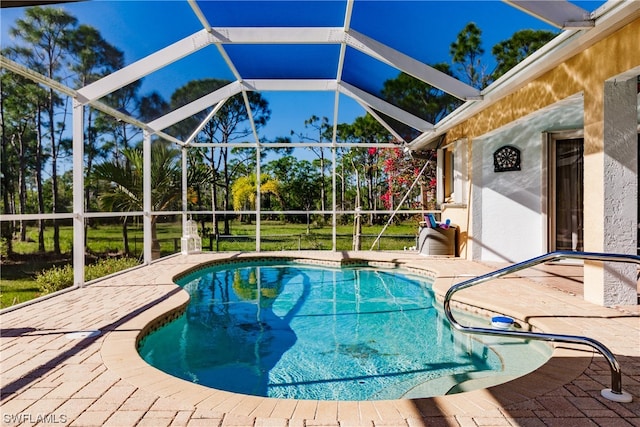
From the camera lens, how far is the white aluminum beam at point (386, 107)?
361 inches

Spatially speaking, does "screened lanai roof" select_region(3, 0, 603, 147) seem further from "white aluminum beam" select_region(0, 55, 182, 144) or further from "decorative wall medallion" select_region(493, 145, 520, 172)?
"decorative wall medallion" select_region(493, 145, 520, 172)

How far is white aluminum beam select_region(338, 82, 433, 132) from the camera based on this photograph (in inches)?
361

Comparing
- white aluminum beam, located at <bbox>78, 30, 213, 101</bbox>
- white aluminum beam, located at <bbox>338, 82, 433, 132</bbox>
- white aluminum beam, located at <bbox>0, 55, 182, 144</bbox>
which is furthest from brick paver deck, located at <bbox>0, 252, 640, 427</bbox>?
white aluminum beam, located at <bbox>338, 82, 433, 132</bbox>

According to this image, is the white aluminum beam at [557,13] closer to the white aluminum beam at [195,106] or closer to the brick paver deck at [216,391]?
the brick paver deck at [216,391]

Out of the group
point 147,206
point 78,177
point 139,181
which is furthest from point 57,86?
point 139,181

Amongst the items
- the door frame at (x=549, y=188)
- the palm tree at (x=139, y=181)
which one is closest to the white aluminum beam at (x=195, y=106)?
the palm tree at (x=139, y=181)

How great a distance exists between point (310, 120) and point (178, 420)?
16004 millimetres

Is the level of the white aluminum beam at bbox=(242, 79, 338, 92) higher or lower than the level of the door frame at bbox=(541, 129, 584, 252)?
higher

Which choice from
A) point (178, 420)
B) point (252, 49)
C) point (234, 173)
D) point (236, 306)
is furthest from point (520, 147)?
point (234, 173)

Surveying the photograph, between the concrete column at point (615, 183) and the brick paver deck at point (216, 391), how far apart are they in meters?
0.32

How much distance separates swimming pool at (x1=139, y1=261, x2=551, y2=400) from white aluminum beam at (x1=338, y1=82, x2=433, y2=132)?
3.92 m

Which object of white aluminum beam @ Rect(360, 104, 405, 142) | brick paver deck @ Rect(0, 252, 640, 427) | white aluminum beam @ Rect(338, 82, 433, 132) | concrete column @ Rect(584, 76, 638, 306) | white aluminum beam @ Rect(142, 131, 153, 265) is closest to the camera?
brick paver deck @ Rect(0, 252, 640, 427)

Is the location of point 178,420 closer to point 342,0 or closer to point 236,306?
point 236,306

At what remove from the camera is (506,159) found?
28.3 ft
